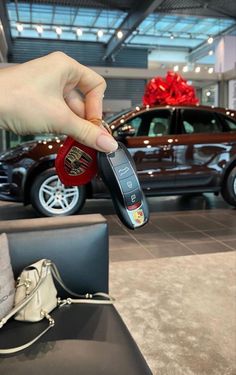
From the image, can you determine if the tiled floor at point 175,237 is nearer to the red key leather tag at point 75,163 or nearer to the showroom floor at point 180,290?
the showroom floor at point 180,290

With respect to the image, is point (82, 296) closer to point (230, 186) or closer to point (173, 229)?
point (173, 229)

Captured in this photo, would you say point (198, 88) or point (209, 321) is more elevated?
point (198, 88)

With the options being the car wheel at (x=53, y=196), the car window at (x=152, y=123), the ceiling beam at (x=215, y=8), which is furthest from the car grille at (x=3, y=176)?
the ceiling beam at (x=215, y=8)

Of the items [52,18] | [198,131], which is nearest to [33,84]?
[198,131]

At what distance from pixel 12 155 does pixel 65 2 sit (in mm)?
5235

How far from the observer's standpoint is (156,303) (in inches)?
94.2

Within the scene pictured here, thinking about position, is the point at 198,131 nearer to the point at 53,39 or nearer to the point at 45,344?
the point at 45,344

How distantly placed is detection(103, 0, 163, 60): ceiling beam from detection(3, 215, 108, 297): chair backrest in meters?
6.97

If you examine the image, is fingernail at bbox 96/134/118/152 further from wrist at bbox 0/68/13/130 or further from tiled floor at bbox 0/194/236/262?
tiled floor at bbox 0/194/236/262

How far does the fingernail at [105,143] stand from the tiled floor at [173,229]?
8.01 ft

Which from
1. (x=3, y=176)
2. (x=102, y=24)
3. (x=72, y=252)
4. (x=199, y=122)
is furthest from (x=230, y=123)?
(x=102, y=24)

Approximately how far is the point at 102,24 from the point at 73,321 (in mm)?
9961

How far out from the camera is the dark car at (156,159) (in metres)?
4.39

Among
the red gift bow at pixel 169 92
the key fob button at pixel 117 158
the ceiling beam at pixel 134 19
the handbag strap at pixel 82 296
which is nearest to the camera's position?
the key fob button at pixel 117 158
